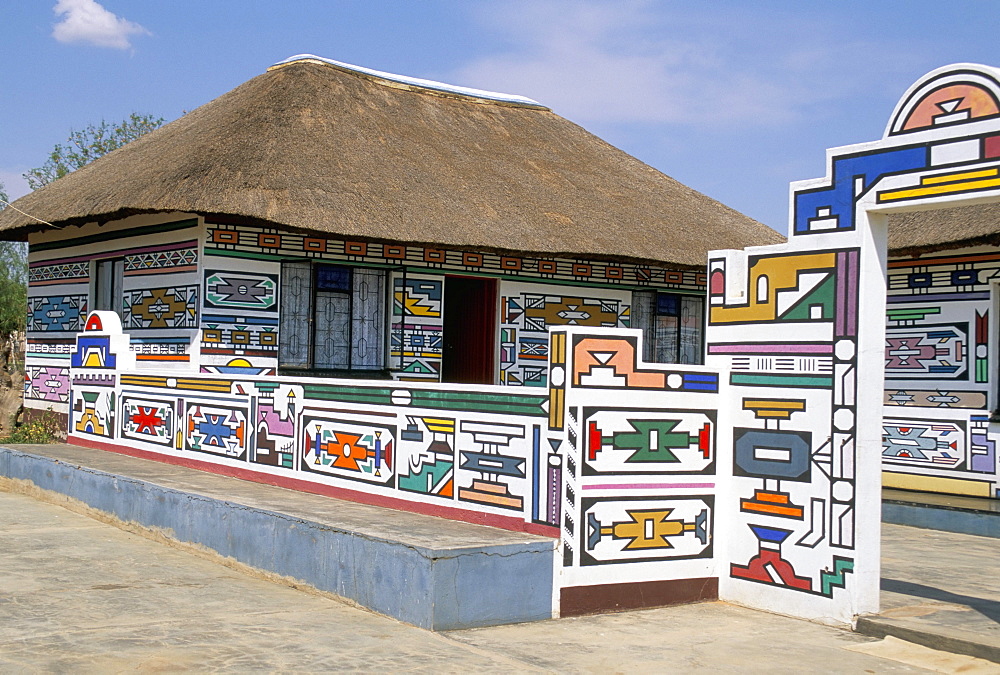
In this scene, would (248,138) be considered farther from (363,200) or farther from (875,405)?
(875,405)

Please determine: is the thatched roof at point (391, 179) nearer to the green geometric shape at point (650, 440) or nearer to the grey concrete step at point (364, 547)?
the grey concrete step at point (364, 547)

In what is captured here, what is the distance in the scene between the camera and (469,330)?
14.8 m

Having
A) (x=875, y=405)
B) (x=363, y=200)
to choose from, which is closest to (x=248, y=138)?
(x=363, y=200)

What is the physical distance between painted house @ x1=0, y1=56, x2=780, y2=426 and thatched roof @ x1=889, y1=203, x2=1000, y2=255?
3.05m

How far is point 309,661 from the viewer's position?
17.5 feet

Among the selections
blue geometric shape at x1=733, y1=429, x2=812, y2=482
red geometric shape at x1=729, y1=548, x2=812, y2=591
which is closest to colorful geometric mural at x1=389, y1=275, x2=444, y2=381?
blue geometric shape at x1=733, y1=429, x2=812, y2=482

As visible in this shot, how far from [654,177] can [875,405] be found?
11615 millimetres

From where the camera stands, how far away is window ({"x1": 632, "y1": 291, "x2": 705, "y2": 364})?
51.5 feet

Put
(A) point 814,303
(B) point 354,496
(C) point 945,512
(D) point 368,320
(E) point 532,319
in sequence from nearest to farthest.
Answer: (A) point 814,303
(B) point 354,496
(C) point 945,512
(D) point 368,320
(E) point 532,319

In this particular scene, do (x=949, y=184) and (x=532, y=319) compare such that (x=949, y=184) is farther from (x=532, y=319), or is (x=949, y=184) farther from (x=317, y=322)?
(x=532, y=319)

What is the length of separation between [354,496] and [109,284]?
24.6 feet

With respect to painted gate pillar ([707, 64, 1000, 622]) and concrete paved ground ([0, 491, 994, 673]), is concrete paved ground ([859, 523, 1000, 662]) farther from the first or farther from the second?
painted gate pillar ([707, 64, 1000, 622])

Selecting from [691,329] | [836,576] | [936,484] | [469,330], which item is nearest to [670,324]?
[691,329]

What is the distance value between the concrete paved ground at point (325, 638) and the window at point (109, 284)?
23.1ft
